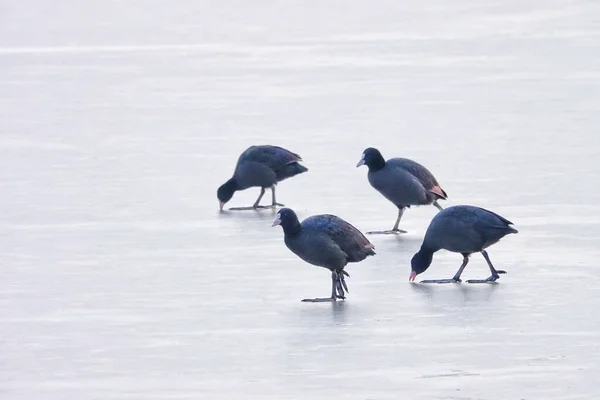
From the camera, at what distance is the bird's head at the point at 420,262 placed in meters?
13.3

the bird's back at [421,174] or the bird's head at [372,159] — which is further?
the bird's back at [421,174]

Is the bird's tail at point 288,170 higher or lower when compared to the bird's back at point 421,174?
lower

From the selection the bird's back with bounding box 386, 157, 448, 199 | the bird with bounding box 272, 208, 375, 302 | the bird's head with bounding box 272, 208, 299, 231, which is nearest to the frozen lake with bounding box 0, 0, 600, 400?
the bird with bounding box 272, 208, 375, 302

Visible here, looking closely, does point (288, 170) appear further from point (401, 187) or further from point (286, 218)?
point (286, 218)

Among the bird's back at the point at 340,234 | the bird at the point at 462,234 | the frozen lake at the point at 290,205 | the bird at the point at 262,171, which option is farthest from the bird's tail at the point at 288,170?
the bird's back at the point at 340,234

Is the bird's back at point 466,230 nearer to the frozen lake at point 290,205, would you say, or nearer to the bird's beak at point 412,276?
the bird's beak at point 412,276

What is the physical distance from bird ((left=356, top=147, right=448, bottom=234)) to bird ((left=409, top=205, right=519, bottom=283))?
7.14ft

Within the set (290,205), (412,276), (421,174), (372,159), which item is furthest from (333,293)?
(290,205)

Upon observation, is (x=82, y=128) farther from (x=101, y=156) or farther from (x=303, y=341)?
(x=303, y=341)

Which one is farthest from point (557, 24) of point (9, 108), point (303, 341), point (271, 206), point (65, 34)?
point (303, 341)

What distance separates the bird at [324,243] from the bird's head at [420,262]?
0.55m

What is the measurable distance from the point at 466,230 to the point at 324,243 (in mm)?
1144

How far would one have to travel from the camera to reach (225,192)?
17266 mm

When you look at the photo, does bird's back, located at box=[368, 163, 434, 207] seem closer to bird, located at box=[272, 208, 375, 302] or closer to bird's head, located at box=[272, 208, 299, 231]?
bird, located at box=[272, 208, 375, 302]
